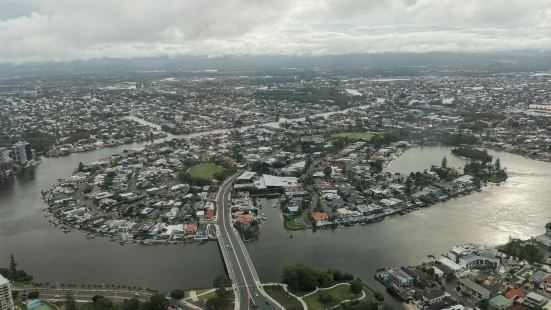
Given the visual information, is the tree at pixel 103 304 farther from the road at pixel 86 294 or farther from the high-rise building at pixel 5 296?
the high-rise building at pixel 5 296

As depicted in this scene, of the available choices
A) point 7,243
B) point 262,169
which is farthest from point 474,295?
point 7,243

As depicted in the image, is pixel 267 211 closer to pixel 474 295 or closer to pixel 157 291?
pixel 157 291

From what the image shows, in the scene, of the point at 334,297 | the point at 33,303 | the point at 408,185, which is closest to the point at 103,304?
the point at 33,303

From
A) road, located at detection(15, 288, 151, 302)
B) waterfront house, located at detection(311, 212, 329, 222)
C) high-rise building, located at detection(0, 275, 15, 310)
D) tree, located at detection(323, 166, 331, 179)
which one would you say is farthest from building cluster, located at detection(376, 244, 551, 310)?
high-rise building, located at detection(0, 275, 15, 310)

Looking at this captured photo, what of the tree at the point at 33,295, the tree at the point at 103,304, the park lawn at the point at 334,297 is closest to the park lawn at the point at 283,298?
the park lawn at the point at 334,297

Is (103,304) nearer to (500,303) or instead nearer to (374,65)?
(500,303)

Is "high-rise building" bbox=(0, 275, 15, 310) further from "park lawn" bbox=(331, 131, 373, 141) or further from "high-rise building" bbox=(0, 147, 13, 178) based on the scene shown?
"park lawn" bbox=(331, 131, 373, 141)

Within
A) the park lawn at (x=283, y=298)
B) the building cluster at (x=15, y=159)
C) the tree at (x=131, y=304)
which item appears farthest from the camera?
the building cluster at (x=15, y=159)
